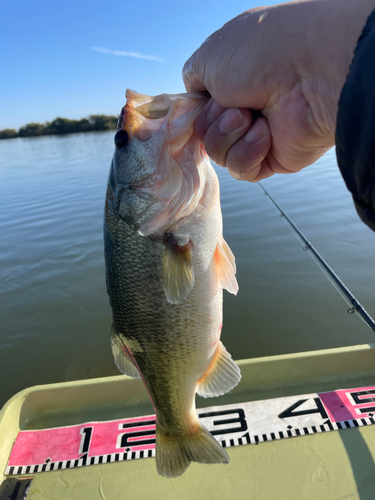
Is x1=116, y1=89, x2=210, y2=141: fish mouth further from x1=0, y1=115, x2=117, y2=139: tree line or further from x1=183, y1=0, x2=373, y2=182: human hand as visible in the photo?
x1=0, y1=115, x2=117, y2=139: tree line

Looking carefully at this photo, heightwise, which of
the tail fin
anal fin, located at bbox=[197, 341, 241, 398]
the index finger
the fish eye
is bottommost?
the tail fin

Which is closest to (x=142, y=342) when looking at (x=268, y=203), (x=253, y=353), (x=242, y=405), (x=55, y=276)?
(x=242, y=405)

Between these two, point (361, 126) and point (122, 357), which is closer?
point (361, 126)

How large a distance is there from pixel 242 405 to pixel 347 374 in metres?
0.97

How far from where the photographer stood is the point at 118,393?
2.75 m

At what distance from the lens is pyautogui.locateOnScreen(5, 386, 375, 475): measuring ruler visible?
236cm

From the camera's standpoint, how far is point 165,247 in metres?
1.55

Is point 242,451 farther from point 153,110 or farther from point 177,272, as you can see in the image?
point 153,110

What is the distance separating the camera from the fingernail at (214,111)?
4.70 feet

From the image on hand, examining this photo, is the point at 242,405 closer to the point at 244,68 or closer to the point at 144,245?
the point at 144,245

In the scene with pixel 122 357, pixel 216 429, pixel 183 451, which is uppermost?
pixel 122 357

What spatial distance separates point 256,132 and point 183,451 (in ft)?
5.67

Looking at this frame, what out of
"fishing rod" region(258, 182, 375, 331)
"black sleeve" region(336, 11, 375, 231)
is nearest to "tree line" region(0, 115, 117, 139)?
"fishing rod" region(258, 182, 375, 331)

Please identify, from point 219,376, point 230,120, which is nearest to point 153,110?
point 230,120
